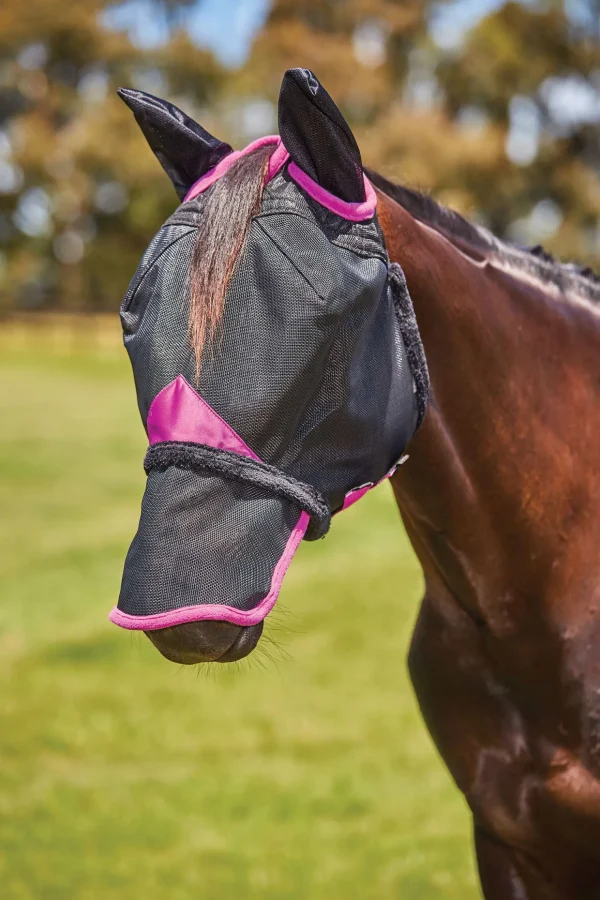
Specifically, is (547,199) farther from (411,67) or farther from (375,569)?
(375,569)

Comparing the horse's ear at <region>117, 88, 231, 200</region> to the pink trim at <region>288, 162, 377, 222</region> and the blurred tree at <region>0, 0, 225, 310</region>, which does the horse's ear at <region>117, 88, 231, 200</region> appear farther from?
the blurred tree at <region>0, 0, 225, 310</region>

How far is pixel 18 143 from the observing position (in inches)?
1182

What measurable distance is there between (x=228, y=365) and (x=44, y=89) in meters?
33.3

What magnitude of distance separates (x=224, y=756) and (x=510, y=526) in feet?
9.47

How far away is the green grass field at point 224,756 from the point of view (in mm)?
3387

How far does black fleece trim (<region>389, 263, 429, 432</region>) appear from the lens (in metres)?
1.46

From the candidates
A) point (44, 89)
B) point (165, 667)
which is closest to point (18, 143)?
point (44, 89)

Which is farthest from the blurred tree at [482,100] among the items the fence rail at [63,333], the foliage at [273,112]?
the fence rail at [63,333]

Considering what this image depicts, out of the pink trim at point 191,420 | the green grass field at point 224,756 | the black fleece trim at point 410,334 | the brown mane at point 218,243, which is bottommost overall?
the green grass field at point 224,756

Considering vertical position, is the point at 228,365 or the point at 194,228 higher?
the point at 194,228

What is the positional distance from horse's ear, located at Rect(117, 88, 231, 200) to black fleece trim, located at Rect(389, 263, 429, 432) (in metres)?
0.33

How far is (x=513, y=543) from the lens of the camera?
181 cm

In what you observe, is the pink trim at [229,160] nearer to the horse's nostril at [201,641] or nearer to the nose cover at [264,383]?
the nose cover at [264,383]

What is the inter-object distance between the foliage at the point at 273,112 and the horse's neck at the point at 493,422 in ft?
83.7
